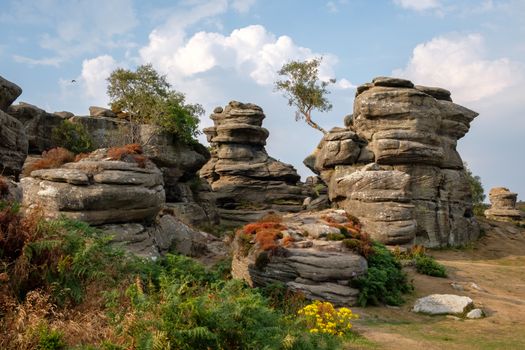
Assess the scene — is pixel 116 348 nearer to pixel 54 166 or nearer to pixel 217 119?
pixel 54 166

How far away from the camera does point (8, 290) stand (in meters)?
7.63

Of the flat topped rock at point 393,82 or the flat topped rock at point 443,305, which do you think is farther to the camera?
the flat topped rock at point 393,82

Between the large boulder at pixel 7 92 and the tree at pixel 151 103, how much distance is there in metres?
9.48

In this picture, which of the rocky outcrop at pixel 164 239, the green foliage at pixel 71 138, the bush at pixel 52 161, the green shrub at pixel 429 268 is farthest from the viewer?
the green foliage at pixel 71 138

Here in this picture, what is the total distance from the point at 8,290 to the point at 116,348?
8.87 ft

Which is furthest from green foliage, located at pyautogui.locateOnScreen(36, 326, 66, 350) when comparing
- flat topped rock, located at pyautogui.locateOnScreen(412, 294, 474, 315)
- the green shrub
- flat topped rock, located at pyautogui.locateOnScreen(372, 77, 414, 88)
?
flat topped rock, located at pyautogui.locateOnScreen(372, 77, 414, 88)

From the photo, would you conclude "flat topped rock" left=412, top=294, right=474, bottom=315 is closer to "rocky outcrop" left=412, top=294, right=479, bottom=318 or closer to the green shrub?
"rocky outcrop" left=412, top=294, right=479, bottom=318

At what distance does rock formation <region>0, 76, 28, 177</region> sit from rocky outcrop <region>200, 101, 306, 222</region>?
2125 centimetres

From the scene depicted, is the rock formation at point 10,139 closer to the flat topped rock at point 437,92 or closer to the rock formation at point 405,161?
the rock formation at point 405,161

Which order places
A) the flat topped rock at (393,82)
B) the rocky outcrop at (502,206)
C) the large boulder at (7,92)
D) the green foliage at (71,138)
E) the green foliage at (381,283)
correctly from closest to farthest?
the green foliage at (381,283), the large boulder at (7,92), the green foliage at (71,138), the flat topped rock at (393,82), the rocky outcrop at (502,206)

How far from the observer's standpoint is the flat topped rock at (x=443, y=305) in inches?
639

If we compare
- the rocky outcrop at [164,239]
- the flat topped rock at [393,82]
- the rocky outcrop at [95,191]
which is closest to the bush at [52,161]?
the rocky outcrop at [95,191]

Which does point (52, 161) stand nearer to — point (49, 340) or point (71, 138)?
A: point (71, 138)

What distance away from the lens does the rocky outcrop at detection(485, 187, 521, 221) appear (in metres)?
48.6
